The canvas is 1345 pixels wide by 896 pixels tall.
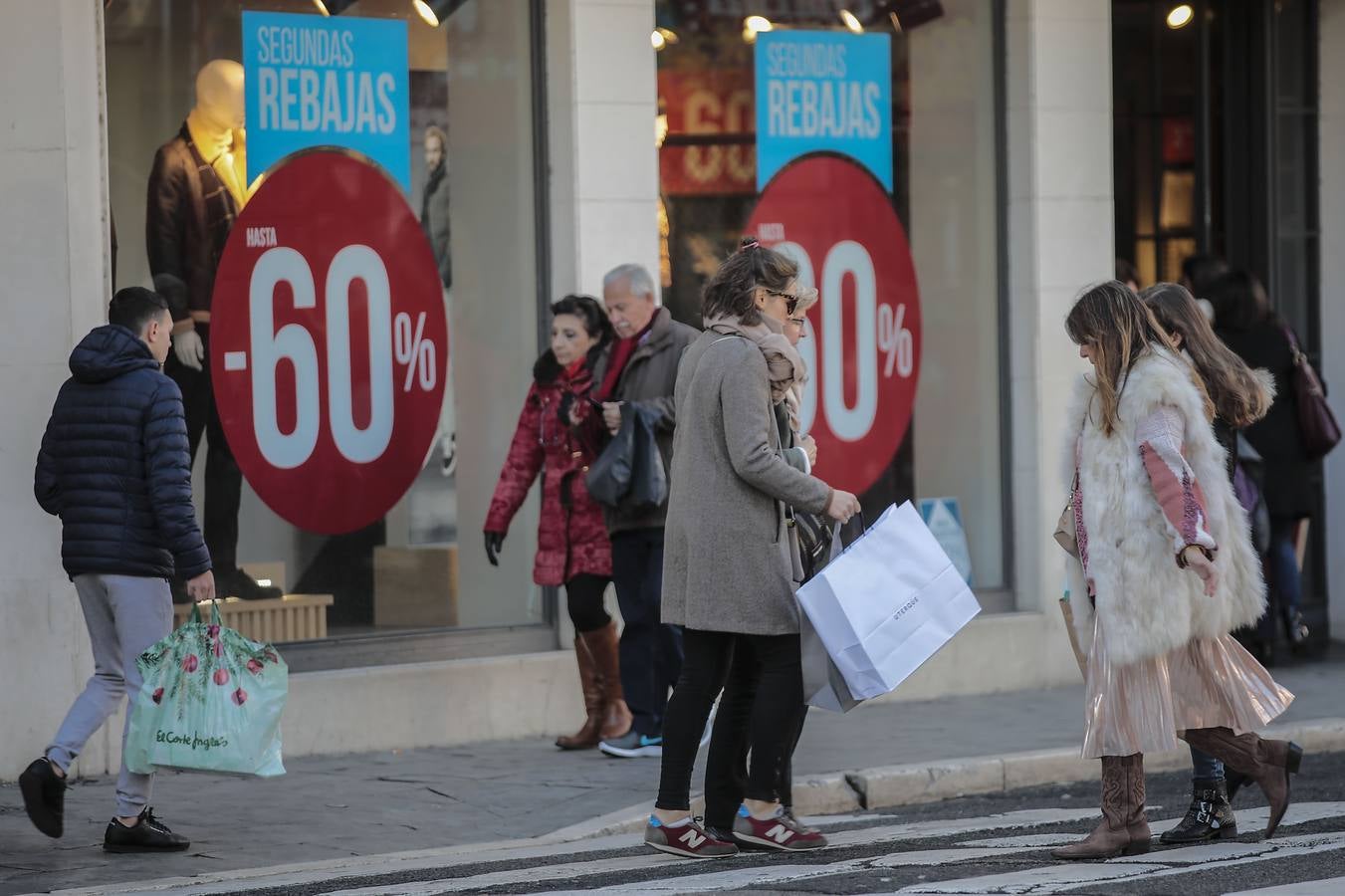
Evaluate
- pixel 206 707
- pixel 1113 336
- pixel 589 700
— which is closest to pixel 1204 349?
pixel 1113 336

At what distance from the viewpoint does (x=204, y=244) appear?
9547 mm

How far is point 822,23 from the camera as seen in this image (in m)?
11.5

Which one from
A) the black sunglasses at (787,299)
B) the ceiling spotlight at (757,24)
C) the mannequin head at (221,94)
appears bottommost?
the black sunglasses at (787,299)

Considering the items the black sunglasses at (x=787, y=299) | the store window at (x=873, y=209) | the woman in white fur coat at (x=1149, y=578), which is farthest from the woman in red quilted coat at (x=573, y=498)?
the woman in white fur coat at (x=1149, y=578)

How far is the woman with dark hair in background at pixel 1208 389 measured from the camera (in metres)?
7.02

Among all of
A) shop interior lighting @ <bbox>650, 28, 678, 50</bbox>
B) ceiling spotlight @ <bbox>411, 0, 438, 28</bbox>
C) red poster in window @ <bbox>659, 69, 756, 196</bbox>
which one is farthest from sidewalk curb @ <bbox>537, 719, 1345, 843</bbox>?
ceiling spotlight @ <bbox>411, 0, 438, 28</bbox>

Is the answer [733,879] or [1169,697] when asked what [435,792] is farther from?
[1169,697]

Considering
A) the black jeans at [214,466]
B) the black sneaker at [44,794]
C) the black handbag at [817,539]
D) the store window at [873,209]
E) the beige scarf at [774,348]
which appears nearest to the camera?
the beige scarf at [774,348]

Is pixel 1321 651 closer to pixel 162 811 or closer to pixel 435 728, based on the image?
pixel 435 728

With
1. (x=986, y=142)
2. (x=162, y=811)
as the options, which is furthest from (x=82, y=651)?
(x=986, y=142)

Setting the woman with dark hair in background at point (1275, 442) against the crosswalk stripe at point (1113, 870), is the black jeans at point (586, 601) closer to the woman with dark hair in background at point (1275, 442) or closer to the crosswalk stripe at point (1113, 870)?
the crosswalk stripe at point (1113, 870)

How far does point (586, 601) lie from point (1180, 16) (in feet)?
20.1

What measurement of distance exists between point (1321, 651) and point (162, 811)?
24.4 ft

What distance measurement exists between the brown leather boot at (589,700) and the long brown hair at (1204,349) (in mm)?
3491
